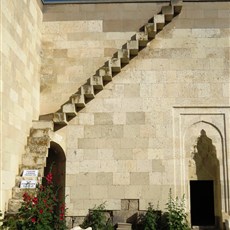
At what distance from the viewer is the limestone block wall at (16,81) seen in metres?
9.55

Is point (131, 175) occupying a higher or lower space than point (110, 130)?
lower

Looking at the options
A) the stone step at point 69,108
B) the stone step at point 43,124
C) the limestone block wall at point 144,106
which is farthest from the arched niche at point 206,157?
the stone step at point 43,124

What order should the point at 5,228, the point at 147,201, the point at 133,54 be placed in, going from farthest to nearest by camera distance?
the point at 133,54
the point at 147,201
the point at 5,228

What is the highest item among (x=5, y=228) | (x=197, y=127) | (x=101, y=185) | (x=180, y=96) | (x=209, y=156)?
(x=180, y=96)

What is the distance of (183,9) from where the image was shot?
1261cm

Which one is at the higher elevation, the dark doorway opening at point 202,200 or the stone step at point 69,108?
the stone step at point 69,108

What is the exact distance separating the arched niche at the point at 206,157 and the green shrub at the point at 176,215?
1.58 feet

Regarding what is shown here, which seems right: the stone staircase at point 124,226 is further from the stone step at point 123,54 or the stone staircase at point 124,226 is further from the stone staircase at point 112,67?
the stone step at point 123,54

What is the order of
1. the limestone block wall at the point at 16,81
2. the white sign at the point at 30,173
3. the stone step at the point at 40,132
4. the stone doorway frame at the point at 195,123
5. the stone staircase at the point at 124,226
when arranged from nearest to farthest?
the limestone block wall at the point at 16,81 → the white sign at the point at 30,173 → the stone staircase at the point at 124,226 → the stone step at the point at 40,132 → the stone doorway frame at the point at 195,123

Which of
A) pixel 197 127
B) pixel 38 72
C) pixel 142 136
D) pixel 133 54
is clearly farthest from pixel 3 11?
pixel 197 127

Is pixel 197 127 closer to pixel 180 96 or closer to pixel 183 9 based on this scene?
pixel 180 96

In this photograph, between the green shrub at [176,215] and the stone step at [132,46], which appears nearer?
the green shrub at [176,215]

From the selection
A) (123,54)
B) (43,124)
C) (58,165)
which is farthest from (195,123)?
(43,124)

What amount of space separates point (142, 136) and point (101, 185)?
1.71m
